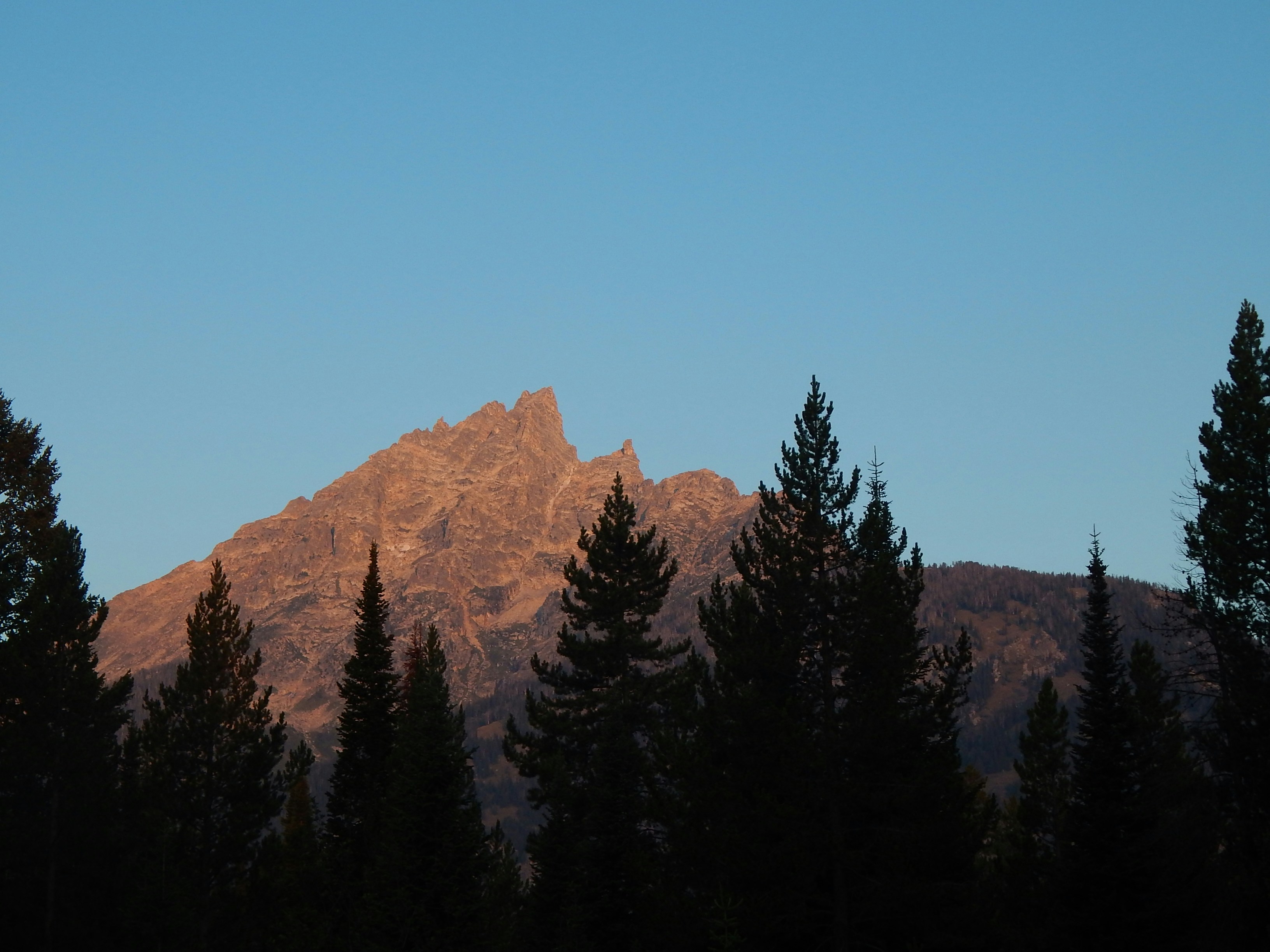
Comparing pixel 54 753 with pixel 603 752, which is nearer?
pixel 603 752

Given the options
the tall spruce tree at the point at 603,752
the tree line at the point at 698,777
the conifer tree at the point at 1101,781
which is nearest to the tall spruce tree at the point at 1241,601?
the tree line at the point at 698,777

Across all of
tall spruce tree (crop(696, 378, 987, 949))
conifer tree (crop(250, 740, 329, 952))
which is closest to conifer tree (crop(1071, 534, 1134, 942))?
tall spruce tree (crop(696, 378, 987, 949))

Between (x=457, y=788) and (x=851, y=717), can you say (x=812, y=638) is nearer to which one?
(x=851, y=717)

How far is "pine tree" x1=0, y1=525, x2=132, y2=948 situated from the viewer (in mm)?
43562

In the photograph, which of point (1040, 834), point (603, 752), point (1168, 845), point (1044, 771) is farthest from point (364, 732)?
point (1168, 845)

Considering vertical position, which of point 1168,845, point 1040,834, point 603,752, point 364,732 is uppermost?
point 364,732

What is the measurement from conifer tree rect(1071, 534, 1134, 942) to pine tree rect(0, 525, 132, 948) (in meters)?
32.1

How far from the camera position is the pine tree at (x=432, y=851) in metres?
34.6

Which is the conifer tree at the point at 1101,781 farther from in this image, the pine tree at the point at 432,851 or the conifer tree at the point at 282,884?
the conifer tree at the point at 282,884

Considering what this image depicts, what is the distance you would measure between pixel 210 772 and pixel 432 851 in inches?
599

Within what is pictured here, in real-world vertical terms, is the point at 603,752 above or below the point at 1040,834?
above

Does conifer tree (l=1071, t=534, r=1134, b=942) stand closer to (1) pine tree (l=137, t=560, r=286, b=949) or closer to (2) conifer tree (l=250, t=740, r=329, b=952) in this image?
(2) conifer tree (l=250, t=740, r=329, b=952)

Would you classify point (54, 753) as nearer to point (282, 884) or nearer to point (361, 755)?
point (282, 884)

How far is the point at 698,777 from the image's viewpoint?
3231 cm
